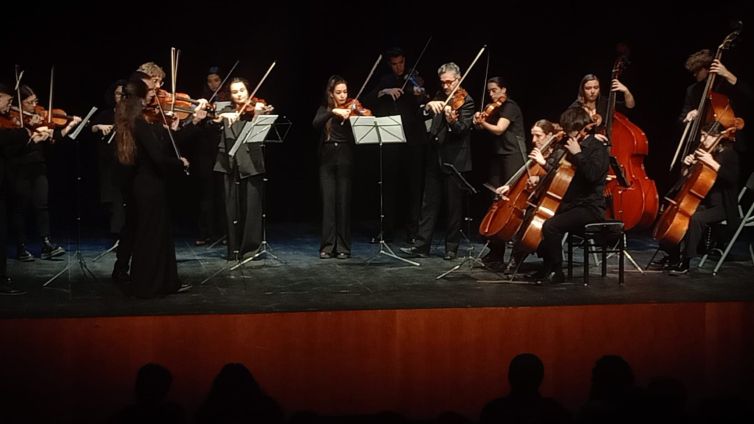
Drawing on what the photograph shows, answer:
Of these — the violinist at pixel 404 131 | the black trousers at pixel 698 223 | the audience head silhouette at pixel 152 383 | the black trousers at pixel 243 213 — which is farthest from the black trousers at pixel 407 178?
the audience head silhouette at pixel 152 383

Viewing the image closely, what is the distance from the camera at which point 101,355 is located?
17.1ft

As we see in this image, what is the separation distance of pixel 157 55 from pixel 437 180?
3.34m

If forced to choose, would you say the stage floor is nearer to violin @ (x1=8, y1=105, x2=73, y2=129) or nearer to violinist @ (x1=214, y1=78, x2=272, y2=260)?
violinist @ (x1=214, y1=78, x2=272, y2=260)

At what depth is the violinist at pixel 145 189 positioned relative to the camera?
593cm

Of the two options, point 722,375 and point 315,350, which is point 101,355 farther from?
point 722,375

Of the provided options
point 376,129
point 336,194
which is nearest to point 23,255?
point 336,194

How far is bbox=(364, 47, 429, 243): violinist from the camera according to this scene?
27.1ft

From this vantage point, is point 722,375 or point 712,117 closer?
point 722,375

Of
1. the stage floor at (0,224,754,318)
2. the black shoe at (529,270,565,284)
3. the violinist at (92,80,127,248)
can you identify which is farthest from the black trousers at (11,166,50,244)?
the black shoe at (529,270,565,284)

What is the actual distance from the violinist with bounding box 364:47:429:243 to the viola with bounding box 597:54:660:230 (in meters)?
1.65

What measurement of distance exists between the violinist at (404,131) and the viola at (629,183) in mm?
1646

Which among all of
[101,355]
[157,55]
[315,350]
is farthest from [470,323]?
[157,55]

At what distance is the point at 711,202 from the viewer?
721 cm

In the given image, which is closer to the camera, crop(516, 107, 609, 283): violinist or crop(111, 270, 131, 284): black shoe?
crop(516, 107, 609, 283): violinist
